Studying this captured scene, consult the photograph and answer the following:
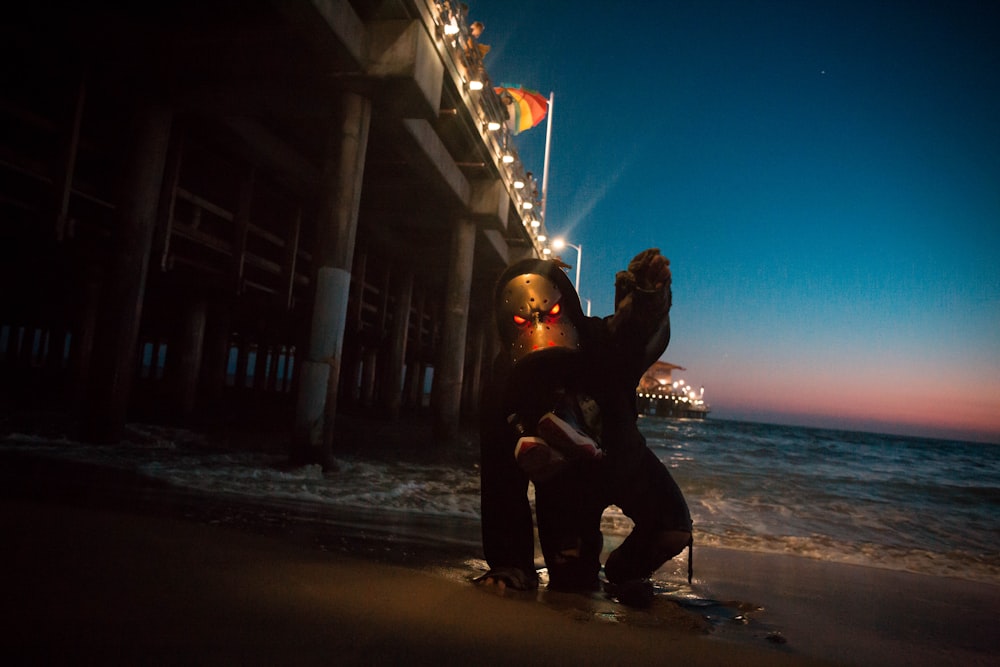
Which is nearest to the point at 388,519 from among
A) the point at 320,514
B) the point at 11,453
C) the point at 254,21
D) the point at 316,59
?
the point at 320,514

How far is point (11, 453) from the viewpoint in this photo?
5.86 meters

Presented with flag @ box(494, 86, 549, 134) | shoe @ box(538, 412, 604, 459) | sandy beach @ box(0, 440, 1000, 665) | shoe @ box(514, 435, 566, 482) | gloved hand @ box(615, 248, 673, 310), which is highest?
flag @ box(494, 86, 549, 134)

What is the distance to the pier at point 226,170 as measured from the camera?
330 inches

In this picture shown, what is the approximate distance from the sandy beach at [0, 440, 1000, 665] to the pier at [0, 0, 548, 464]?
5282mm

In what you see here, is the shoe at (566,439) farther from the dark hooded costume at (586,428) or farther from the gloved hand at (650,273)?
the gloved hand at (650,273)

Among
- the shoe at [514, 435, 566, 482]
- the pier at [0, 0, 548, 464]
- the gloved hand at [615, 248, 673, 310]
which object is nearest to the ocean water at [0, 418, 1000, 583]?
the pier at [0, 0, 548, 464]

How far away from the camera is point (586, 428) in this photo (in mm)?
2395

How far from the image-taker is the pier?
8383mm

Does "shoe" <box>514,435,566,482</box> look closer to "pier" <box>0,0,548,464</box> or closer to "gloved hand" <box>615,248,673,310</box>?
"gloved hand" <box>615,248,673,310</box>

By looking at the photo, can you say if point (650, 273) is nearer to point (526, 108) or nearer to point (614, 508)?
point (614, 508)

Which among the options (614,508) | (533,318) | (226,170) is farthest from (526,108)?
(533,318)

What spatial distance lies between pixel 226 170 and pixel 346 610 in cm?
1337

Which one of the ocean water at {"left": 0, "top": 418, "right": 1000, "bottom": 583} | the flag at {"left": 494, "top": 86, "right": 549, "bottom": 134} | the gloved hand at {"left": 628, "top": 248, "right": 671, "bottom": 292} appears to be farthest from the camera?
the flag at {"left": 494, "top": 86, "right": 549, "bottom": 134}

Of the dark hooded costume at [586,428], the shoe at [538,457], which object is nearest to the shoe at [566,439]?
the shoe at [538,457]
